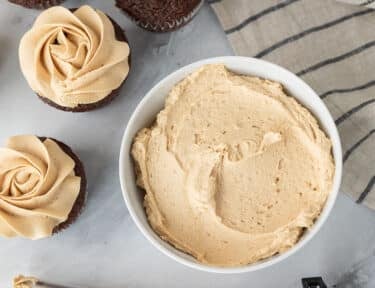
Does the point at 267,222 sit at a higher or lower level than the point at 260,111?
lower

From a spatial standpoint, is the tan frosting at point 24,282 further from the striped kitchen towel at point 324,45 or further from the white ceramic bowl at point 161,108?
the striped kitchen towel at point 324,45

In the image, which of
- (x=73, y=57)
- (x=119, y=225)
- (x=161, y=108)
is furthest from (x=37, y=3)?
(x=119, y=225)

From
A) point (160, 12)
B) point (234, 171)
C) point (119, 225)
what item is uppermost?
point (160, 12)

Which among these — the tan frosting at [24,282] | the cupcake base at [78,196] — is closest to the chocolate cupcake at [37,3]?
the cupcake base at [78,196]

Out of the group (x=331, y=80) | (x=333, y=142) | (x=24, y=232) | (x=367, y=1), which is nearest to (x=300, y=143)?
(x=333, y=142)

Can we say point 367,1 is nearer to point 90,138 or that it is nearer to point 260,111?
point 260,111

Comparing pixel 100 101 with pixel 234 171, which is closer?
pixel 234 171

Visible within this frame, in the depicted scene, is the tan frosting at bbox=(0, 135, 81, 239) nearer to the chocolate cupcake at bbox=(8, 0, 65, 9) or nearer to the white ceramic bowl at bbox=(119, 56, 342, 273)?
the white ceramic bowl at bbox=(119, 56, 342, 273)

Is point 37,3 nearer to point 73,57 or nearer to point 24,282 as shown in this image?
point 73,57
